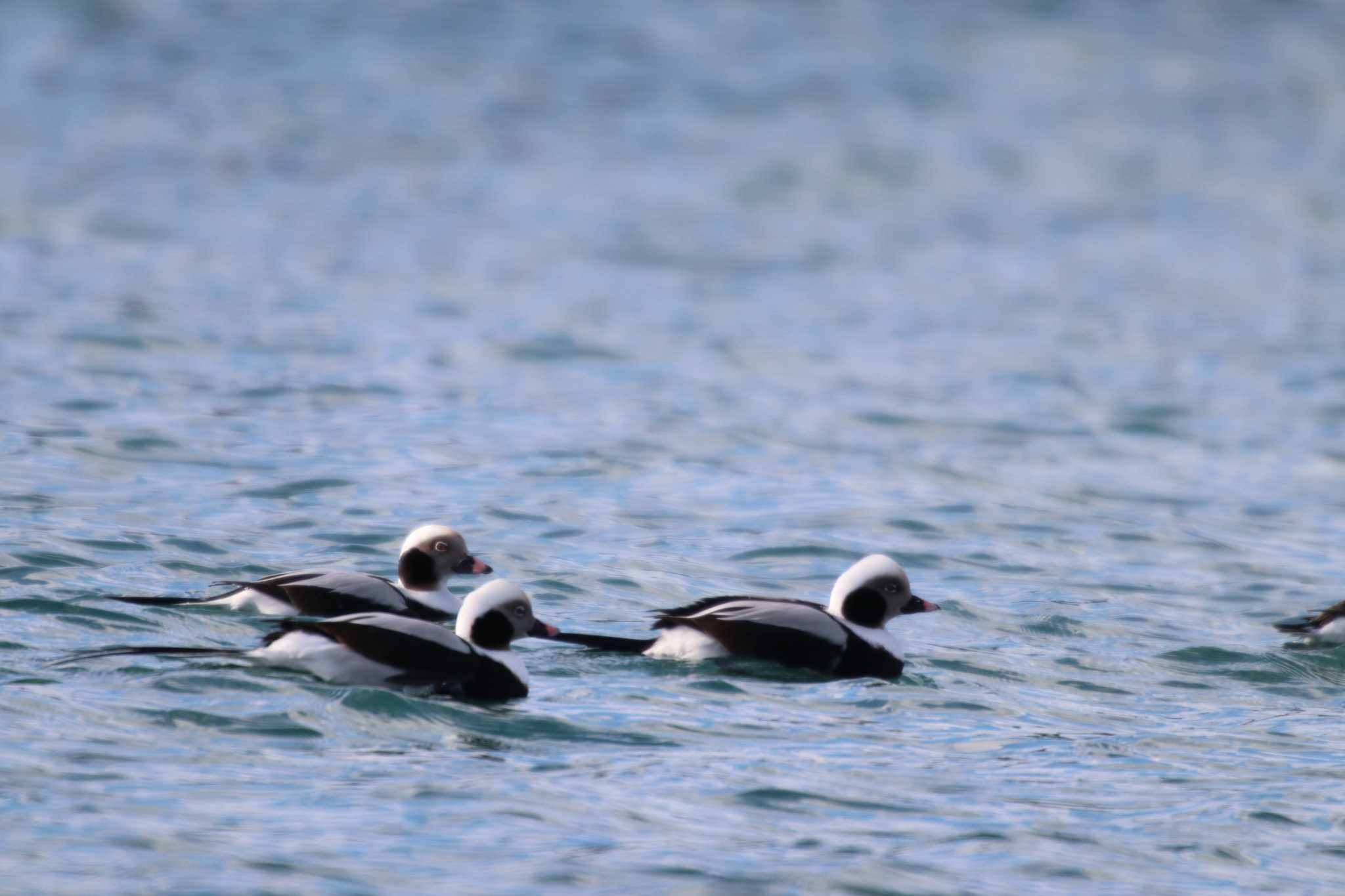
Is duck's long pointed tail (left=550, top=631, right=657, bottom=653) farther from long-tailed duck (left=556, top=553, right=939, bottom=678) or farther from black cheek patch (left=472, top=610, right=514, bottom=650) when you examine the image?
black cheek patch (left=472, top=610, right=514, bottom=650)

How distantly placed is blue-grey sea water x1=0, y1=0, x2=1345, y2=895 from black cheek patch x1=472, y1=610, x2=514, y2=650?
1.06ft

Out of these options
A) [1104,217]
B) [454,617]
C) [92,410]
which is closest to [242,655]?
[454,617]

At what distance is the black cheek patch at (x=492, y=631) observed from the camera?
9.48 m

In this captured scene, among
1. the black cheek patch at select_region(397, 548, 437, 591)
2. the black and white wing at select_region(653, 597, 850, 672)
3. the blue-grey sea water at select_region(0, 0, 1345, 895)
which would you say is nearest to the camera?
the blue-grey sea water at select_region(0, 0, 1345, 895)

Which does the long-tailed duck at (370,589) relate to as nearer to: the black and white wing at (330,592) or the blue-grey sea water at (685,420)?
the black and white wing at (330,592)

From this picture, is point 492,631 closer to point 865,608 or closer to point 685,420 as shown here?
point 865,608

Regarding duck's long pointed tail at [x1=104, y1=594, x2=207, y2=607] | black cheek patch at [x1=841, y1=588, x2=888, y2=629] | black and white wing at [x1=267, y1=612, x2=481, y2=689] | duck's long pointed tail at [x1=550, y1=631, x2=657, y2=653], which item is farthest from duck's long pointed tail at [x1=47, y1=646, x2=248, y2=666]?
black cheek patch at [x1=841, y1=588, x2=888, y2=629]

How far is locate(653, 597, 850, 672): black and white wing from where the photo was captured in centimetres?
995

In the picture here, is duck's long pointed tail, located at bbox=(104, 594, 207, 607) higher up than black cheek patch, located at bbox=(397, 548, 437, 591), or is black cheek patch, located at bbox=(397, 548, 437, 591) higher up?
black cheek patch, located at bbox=(397, 548, 437, 591)

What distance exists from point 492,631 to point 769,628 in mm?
1417

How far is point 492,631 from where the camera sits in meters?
9.50

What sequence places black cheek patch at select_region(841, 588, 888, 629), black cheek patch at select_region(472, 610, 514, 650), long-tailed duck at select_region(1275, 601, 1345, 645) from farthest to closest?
long-tailed duck at select_region(1275, 601, 1345, 645) → black cheek patch at select_region(841, 588, 888, 629) → black cheek patch at select_region(472, 610, 514, 650)

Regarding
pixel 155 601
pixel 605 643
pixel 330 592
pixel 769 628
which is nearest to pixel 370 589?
pixel 330 592

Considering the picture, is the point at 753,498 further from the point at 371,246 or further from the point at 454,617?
the point at 371,246
